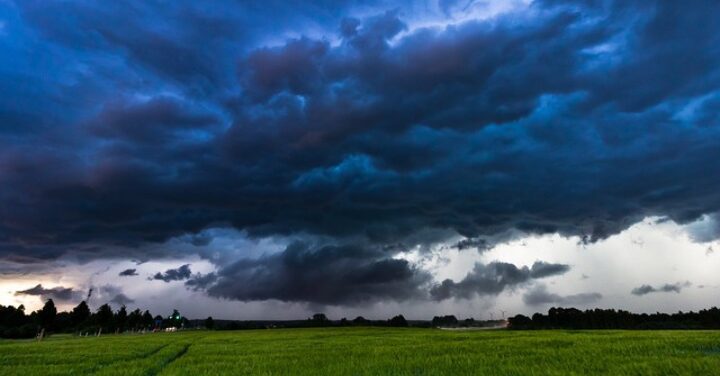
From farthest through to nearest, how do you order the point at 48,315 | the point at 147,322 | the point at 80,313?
the point at 147,322 → the point at 80,313 → the point at 48,315

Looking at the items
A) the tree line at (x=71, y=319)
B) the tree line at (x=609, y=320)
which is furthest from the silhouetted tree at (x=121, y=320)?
the tree line at (x=609, y=320)

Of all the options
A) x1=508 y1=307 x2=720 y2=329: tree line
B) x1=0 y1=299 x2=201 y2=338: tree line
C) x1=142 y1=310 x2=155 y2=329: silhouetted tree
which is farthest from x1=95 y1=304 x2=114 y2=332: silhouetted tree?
x1=508 y1=307 x2=720 y2=329: tree line

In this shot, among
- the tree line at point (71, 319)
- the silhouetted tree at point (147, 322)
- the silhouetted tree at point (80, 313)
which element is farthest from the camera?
the silhouetted tree at point (147, 322)

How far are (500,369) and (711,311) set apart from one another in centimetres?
16963

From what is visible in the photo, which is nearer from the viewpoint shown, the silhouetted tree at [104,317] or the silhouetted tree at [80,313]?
the silhouetted tree at [104,317]

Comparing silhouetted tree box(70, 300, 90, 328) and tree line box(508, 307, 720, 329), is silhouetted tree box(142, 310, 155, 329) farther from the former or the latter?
tree line box(508, 307, 720, 329)

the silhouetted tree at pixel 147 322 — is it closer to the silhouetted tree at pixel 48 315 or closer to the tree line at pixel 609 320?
the silhouetted tree at pixel 48 315

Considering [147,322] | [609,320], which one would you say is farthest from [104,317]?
[609,320]

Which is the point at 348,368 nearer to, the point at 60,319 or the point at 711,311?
the point at 711,311

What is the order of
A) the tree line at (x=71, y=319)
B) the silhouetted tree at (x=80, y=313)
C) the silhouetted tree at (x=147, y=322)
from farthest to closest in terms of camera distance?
the silhouetted tree at (x=147, y=322) → the silhouetted tree at (x=80, y=313) → the tree line at (x=71, y=319)

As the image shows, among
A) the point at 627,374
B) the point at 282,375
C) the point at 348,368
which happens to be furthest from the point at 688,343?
the point at 282,375

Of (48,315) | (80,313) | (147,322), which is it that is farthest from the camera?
(147,322)

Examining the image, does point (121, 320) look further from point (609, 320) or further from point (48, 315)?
point (609, 320)

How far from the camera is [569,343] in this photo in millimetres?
22266
